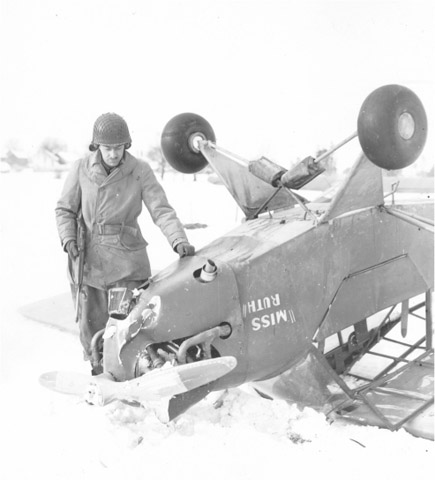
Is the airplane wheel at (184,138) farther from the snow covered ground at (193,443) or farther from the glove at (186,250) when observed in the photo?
the snow covered ground at (193,443)

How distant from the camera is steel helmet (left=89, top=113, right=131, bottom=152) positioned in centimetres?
372

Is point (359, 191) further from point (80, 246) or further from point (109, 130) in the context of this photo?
point (80, 246)

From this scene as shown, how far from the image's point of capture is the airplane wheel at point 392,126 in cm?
318

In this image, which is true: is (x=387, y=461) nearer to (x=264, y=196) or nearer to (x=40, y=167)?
(x=264, y=196)

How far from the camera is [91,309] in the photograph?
4.25 meters

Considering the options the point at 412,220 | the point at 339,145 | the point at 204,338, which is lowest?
the point at 204,338

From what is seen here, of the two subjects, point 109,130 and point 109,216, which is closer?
point 109,130

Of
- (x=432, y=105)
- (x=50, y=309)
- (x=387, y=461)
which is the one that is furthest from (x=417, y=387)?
(x=50, y=309)

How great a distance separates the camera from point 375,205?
4031 mm

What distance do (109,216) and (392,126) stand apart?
2.03m

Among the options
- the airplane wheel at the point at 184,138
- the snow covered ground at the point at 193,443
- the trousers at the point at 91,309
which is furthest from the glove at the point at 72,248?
the airplane wheel at the point at 184,138

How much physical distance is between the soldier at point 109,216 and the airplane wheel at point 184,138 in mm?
911

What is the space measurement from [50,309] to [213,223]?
16.3 feet

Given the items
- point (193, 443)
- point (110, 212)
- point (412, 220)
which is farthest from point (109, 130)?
point (412, 220)
